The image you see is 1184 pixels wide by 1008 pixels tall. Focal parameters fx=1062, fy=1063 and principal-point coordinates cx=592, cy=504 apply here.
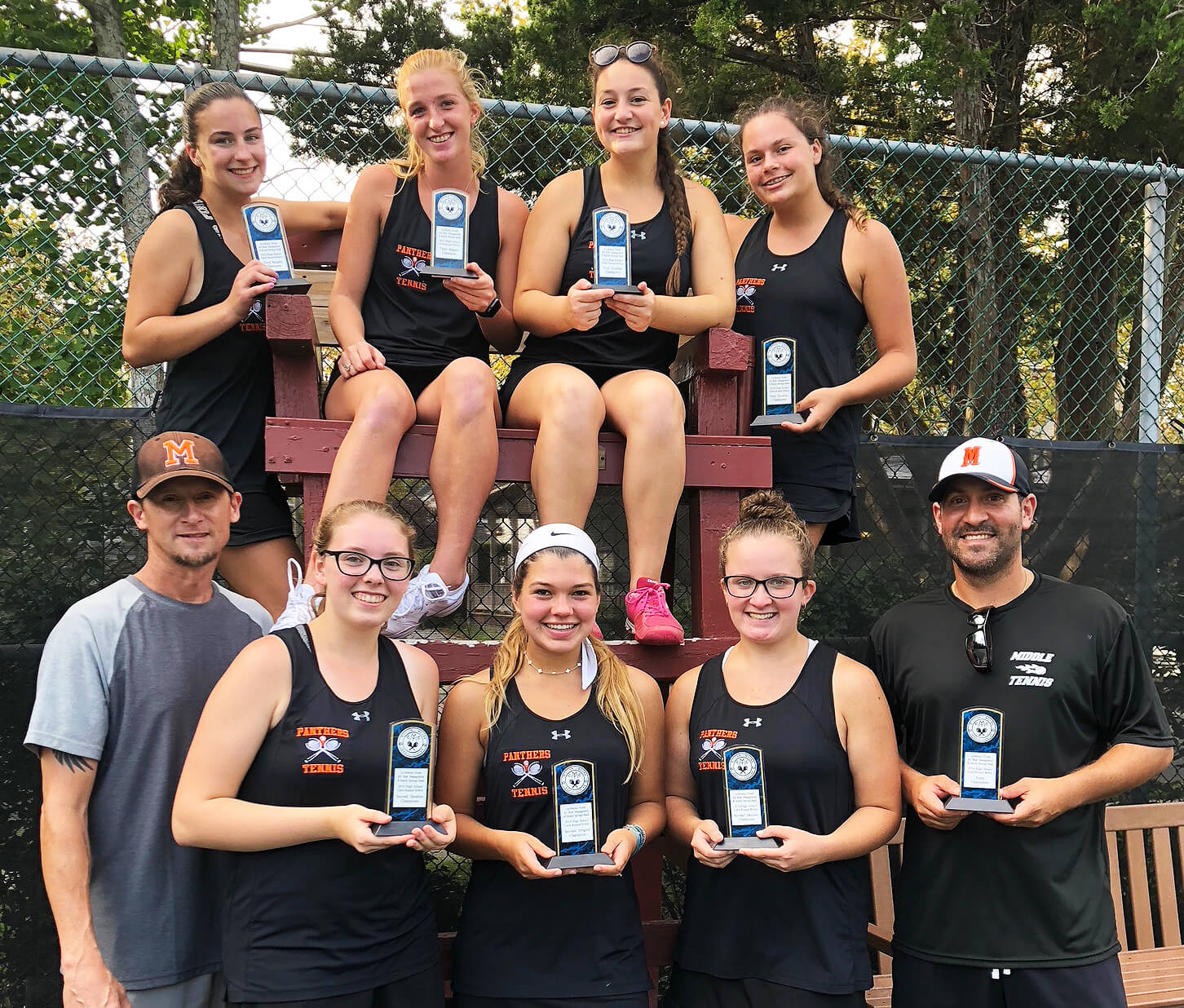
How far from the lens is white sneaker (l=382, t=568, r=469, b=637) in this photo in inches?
116

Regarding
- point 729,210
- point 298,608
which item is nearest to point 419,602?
point 298,608

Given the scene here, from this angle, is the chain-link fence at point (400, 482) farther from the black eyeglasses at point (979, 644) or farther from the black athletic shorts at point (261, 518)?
the black eyeglasses at point (979, 644)

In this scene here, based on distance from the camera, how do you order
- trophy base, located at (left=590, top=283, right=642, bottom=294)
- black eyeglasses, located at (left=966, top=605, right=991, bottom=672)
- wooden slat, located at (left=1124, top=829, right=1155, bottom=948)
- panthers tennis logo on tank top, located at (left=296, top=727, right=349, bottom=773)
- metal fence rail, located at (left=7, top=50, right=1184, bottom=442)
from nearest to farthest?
panthers tennis logo on tank top, located at (left=296, top=727, right=349, bottom=773), black eyeglasses, located at (left=966, top=605, right=991, bottom=672), trophy base, located at (left=590, top=283, right=642, bottom=294), metal fence rail, located at (left=7, top=50, right=1184, bottom=442), wooden slat, located at (left=1124, top=829, right=1155, bottom=948)

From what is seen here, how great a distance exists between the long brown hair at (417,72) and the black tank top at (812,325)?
3.25 ft

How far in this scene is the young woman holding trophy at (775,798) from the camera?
8.34 feet

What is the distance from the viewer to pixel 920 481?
4.50 meters

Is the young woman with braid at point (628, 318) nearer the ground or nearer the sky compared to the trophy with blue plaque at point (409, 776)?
nearer the sky

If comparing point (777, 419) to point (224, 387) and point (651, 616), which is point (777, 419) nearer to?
point (651, 616)

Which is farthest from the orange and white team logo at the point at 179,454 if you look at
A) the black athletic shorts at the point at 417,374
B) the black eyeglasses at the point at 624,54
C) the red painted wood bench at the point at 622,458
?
the black eyeglasses at the point at 624,54

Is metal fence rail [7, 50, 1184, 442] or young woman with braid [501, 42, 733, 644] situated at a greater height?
metal fence rail [7, 50, 1184, 442]

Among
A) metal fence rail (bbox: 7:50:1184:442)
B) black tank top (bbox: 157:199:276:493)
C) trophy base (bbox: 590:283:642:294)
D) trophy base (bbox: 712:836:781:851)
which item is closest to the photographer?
trophy base (bbox: 712:836:781:851)

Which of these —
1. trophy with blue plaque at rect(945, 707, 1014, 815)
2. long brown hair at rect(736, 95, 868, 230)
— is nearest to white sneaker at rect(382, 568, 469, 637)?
trophy with blue plaque at rect(945, 707, 1014, 815)

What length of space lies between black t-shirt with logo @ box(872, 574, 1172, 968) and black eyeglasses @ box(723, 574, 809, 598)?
1.72 feet

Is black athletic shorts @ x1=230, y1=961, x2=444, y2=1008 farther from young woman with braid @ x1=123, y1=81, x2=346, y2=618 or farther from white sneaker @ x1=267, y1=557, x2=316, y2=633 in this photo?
young woman with braid @ x1=123, y1=81, x2=346, y2=618
